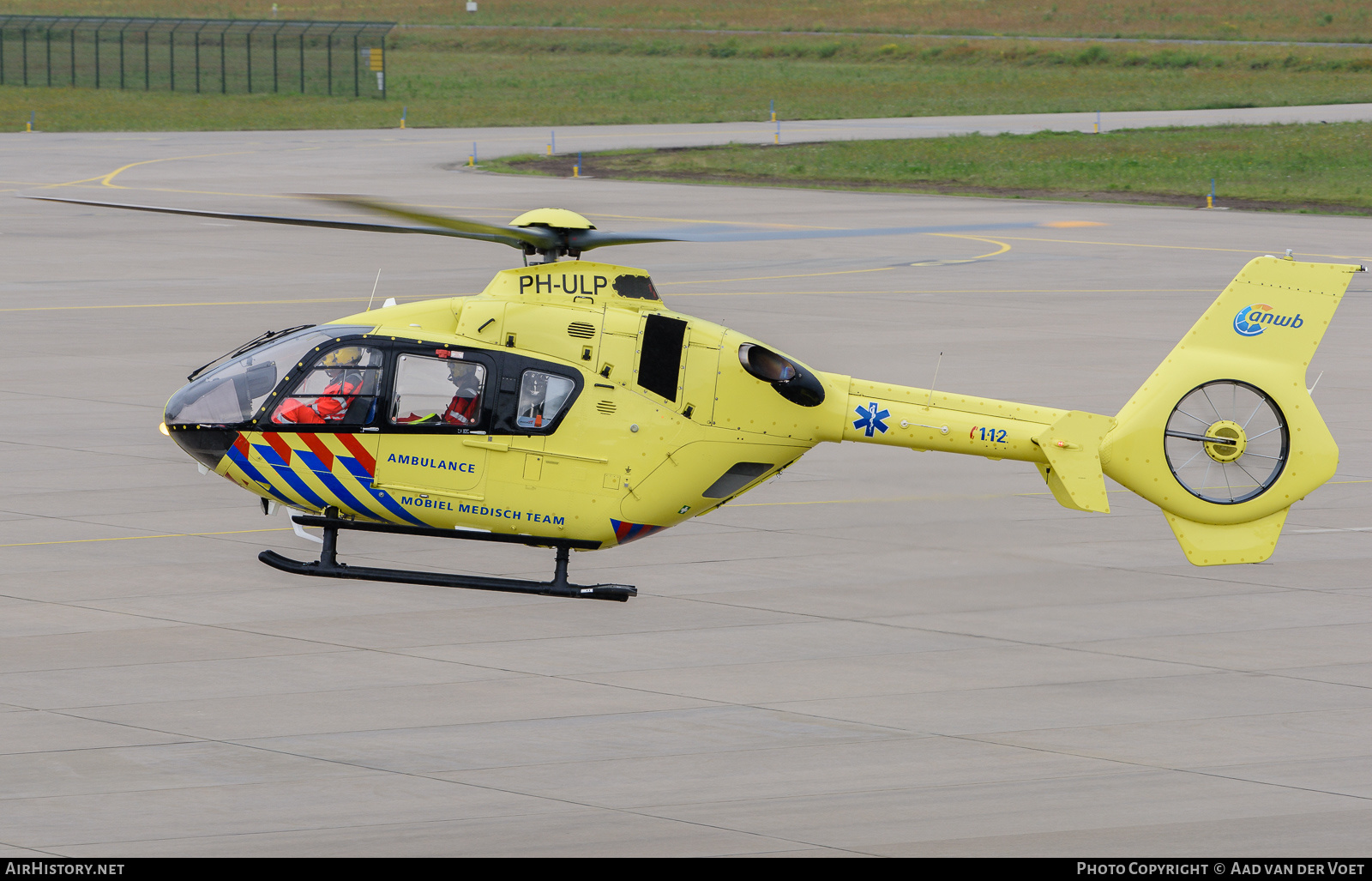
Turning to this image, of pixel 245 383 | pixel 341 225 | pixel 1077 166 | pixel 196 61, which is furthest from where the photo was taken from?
pixel 196 61

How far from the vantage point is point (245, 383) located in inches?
617

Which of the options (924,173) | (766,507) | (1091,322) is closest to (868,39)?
(924,173)

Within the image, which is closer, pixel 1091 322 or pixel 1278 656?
pixel 1278 656

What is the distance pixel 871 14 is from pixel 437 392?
139 metres

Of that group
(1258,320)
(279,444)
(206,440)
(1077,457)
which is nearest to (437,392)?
(279,444)

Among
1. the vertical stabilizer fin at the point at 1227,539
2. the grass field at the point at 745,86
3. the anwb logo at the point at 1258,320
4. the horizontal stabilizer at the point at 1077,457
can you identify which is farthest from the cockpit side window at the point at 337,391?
the grass field at the point at 745,86

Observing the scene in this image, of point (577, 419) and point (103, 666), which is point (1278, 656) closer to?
point (577, 419)

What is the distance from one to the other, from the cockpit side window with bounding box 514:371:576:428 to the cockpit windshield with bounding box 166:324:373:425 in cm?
170

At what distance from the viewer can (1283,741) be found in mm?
13016

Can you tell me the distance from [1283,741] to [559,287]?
7.88 metres

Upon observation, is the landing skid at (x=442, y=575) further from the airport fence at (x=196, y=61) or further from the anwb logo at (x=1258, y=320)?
the airport fence at (x=196, y=61)

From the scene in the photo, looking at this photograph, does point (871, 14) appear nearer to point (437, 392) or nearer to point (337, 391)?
point (437, 392)

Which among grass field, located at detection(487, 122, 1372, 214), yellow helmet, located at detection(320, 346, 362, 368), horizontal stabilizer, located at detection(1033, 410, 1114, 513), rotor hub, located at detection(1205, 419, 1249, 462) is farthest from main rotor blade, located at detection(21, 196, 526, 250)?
grass field, located at detection(487, 122, 1372, 214)

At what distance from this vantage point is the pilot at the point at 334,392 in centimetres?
1538
